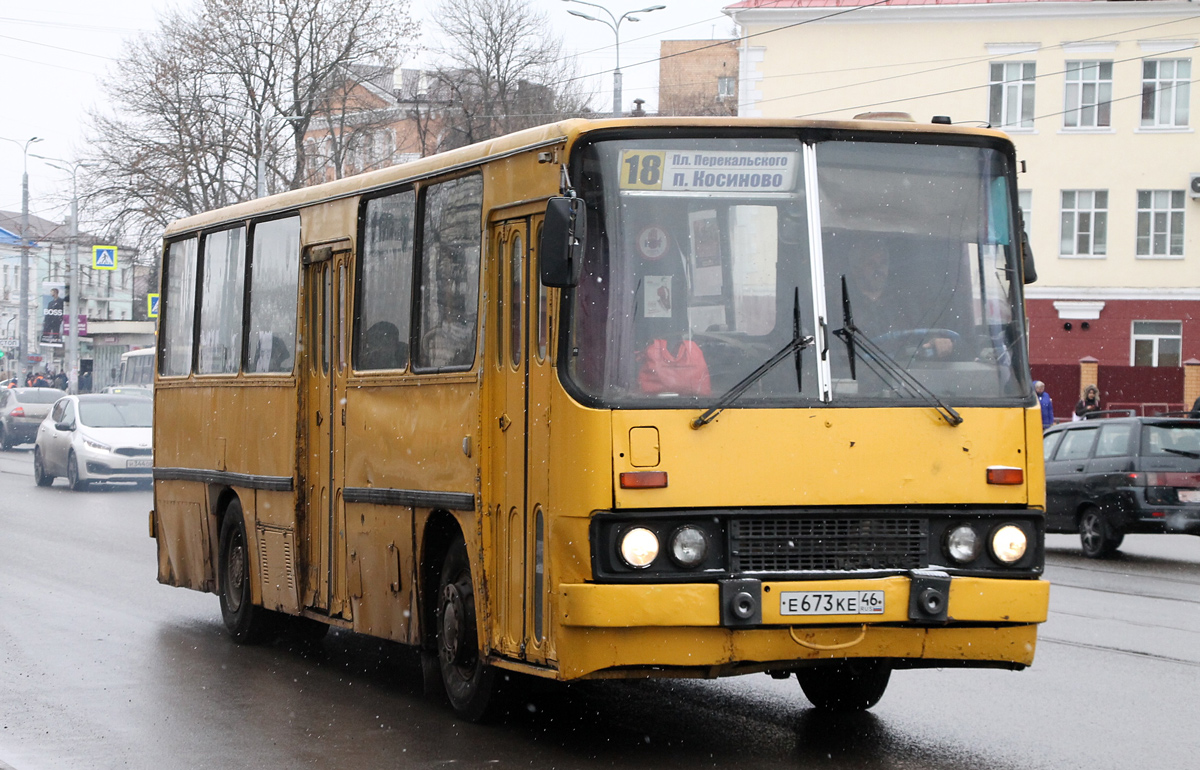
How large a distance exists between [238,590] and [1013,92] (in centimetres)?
4032

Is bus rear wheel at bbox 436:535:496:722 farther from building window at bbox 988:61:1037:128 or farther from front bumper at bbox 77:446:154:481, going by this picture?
building window at bbox 988:61:1037:128

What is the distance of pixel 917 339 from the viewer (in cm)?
732

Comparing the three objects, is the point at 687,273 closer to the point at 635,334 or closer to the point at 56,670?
the point at 635,334

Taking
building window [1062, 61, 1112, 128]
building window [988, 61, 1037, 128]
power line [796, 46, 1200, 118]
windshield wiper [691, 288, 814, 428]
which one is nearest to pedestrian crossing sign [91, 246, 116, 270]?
power line [796, 46, 1200, 118]

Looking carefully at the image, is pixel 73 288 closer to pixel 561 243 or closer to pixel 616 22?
pixel 616 22

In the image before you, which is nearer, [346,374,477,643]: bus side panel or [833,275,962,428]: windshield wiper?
[833,275,962,428]: windshield wiper

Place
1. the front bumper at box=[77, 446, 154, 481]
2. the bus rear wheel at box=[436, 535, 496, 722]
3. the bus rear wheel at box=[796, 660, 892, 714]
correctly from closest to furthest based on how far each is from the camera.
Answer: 1. the bus rear wheel at box=[436, 535, 496, 722]
2. the bus rear wheel at box=[796, 660, 892, 714]
3. the front bumper at box=[77, 446, 154, 481]

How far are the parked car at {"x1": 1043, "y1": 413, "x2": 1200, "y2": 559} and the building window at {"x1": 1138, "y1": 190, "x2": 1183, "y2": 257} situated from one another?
96.2ft

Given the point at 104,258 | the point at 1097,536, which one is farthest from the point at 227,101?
the point at 1097,536

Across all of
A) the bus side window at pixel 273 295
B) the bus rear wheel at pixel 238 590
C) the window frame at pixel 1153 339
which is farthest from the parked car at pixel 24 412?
the bus side window at pixel 273 295

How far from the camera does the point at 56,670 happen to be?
1019 centimetres

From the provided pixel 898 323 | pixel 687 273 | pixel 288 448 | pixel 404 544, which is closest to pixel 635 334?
pixel 687 273

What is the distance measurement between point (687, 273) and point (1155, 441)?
12941 mm

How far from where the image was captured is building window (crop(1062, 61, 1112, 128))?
47812mm
